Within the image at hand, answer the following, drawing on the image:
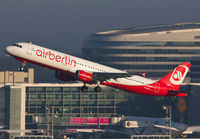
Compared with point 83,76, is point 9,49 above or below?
above

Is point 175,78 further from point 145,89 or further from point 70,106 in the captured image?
point 70,106

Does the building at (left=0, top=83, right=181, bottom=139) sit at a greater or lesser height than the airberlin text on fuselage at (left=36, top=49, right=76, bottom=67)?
lesser

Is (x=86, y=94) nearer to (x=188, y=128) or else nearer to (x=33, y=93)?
(x=33, y=93)

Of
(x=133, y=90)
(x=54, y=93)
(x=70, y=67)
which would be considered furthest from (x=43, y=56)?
(x=54, y=93)

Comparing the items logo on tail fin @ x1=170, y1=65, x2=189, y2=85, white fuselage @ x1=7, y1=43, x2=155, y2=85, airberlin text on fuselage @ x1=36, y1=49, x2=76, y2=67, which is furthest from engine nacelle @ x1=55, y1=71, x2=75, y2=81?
logo on tail fin @ x1=170, y1=65, x2=189, y2=85

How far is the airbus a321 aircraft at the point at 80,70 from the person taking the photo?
104250mm

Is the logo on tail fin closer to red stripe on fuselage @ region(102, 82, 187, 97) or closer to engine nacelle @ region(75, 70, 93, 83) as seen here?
red stripe on fuselage @ region(102, 82, 187, 97)

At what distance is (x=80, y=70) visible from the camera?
350ft

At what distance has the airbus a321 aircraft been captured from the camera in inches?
4104

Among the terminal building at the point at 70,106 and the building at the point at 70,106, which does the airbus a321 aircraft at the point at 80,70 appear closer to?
the terminal building at the point at 70,106

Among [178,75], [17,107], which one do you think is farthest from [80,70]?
[17,107]

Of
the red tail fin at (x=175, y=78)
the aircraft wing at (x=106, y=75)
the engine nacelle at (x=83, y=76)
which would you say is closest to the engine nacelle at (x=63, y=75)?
the engine nacelle at (x=83, y=76)

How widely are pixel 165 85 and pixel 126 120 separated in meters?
49.0

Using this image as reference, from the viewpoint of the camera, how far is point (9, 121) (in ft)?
560
